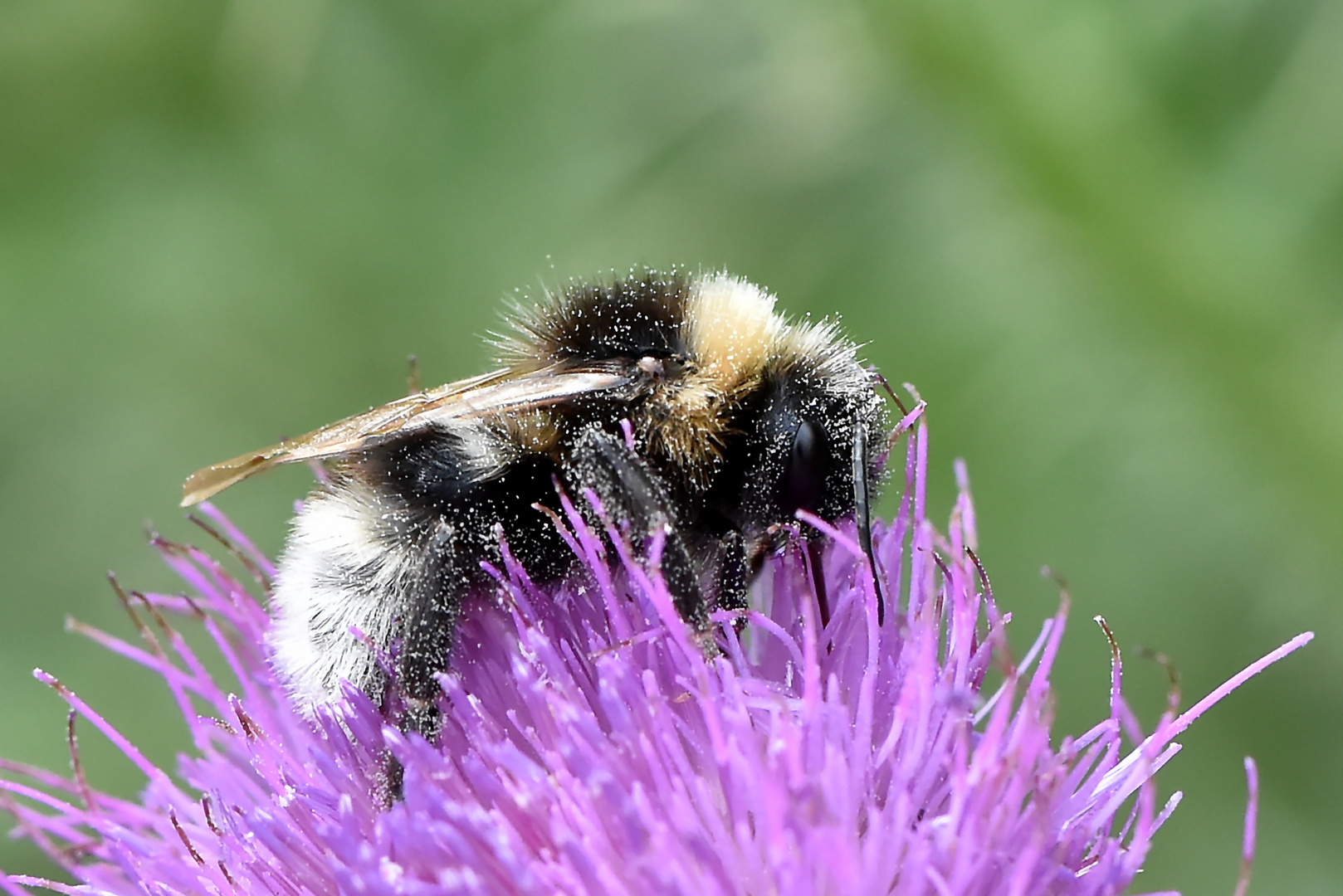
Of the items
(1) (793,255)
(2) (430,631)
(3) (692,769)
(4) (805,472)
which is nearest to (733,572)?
(4) (805,472)

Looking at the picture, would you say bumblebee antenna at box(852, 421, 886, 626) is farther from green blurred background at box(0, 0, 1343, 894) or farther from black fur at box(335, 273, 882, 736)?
green blurred background at box(0, 0, 1343, 894)

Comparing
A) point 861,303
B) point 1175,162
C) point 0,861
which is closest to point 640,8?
point 861,303

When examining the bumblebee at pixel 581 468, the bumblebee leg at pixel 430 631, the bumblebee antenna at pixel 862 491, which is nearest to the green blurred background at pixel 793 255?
the bumblebee at pixel 581 468

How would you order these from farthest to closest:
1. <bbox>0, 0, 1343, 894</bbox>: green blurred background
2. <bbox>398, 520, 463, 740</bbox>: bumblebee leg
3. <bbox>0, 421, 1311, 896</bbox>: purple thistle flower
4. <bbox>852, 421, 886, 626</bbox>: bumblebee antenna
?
<bbox>0, 0, 1343, 894</bbox>: green blurred background → <bbox>398, 520, 463, 740</bbox>: bumblebee leg → <bbox>852, 421, 886, 626</bbox>: bumblebee antenna → <bbox>0, 421, 1311, 896</bbox>: purple thistle flower

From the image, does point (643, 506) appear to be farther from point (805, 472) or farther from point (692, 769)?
point (692, 769)

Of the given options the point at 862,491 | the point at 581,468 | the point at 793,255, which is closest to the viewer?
the point at 862,491

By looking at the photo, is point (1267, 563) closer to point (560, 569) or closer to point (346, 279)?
point (560, 569)

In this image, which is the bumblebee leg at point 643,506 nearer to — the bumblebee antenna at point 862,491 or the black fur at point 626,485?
the black fur at point 626,485

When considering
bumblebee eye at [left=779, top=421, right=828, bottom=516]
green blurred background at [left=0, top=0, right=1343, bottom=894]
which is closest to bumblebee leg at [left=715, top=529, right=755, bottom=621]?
bumblebee eye at [left=779, top=421, right=828, bottom=516]
